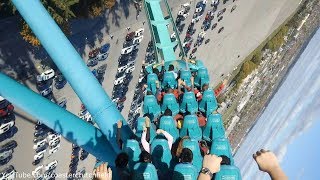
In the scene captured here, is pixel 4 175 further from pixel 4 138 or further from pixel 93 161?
pixel 93 161

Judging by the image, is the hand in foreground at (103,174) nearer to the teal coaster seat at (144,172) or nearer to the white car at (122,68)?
the teal coaster seat at (144,172)

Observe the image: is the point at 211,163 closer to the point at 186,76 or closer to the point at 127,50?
the point at 186,76

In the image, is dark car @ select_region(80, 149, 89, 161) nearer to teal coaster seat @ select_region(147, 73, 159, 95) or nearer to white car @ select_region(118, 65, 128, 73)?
white car @ select_region(118, 65, 128, 73)

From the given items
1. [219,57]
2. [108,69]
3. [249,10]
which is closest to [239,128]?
[219,57]

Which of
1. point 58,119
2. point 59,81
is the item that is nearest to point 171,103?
point 58,119

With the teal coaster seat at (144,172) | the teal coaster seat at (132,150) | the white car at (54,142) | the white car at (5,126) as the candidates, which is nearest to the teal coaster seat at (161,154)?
the teal coaster seat at (132,150)

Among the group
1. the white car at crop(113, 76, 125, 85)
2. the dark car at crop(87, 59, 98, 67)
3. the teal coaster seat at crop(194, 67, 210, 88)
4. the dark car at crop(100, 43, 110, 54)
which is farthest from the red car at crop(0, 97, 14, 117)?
the teal coaster seat at crop(194, 67, 210, 88)
